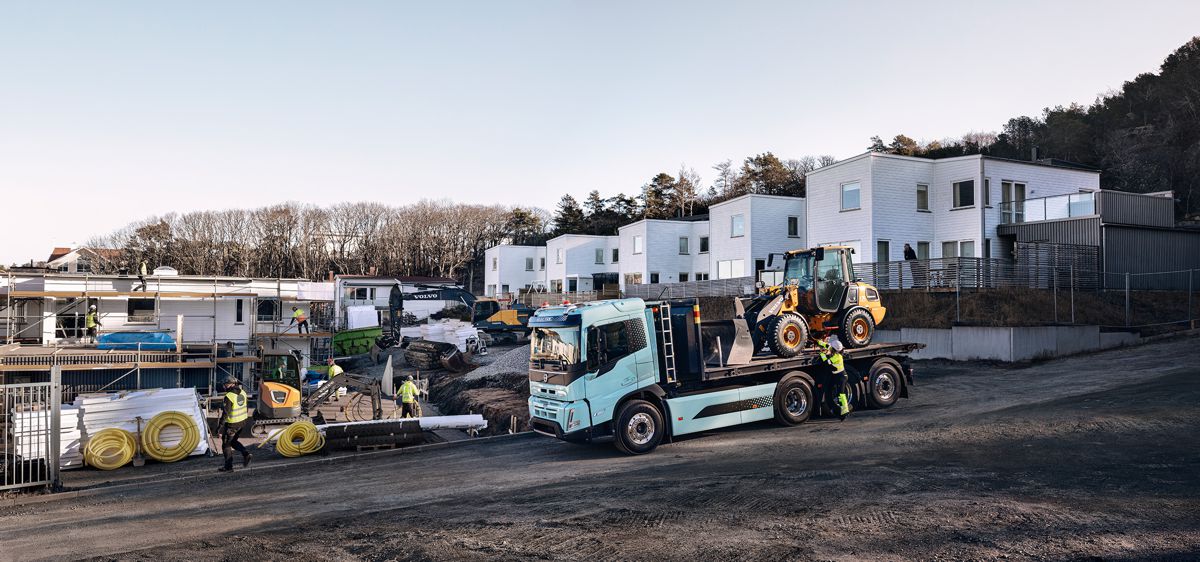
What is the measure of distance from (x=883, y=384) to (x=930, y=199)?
1839cm

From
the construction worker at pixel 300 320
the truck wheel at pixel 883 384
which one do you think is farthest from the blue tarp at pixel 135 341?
the truck wheel at pixel 883 384

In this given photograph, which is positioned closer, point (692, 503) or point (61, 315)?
point (692, 503)

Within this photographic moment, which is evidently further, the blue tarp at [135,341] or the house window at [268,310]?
the house window at [268,310]

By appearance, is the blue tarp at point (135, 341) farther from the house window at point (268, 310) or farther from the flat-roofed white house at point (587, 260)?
the flat-roofed white house at point (587, 260)

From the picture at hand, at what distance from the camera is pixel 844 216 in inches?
1256

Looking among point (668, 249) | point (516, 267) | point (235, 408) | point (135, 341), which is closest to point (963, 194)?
point (668, 249)

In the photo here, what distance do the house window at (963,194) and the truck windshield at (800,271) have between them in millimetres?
17202

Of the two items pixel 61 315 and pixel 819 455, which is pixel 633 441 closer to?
pixel 819 455

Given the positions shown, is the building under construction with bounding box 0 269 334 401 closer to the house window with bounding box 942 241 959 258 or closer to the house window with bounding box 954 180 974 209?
the house window with bounding box 942 241 959 258

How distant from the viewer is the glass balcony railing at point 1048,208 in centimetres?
2717

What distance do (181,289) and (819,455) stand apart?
96.7ft

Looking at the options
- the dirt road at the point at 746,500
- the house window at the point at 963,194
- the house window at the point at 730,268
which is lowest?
the dirt road at the point at 746,500

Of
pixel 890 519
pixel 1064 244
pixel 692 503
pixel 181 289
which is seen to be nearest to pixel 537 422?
pixel 692 503

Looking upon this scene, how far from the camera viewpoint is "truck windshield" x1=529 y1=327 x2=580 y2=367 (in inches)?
510
